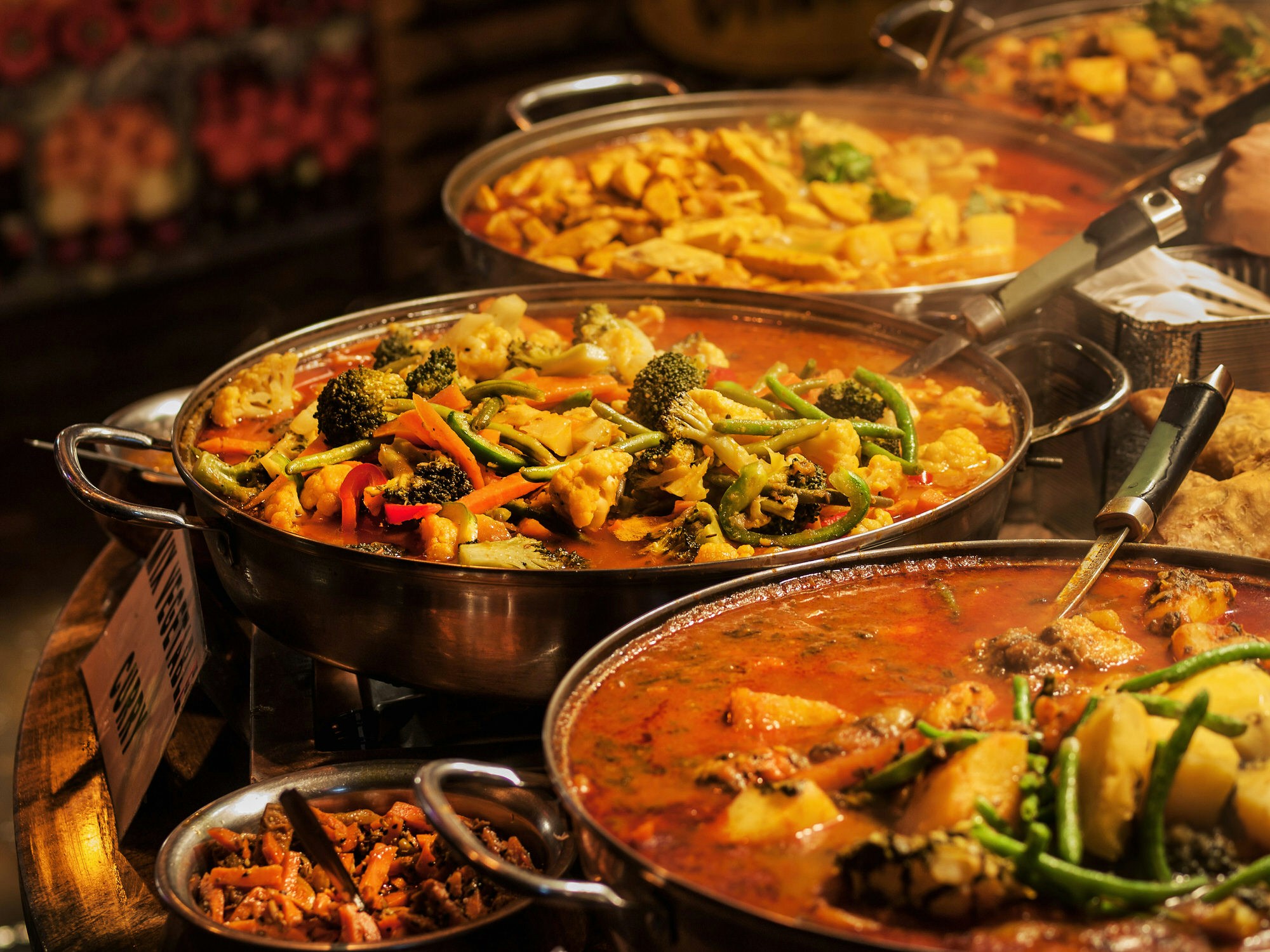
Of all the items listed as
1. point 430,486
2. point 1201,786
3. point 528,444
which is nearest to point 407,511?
point 430,486

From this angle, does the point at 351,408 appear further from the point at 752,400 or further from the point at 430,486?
the point at 752,400

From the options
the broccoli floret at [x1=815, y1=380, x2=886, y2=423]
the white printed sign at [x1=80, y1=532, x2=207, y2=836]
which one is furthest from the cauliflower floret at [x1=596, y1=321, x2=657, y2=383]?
the white printed sign at [x1=80, y1=532, x2=207, y2=836]

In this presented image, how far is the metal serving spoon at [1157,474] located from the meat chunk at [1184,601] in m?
0.11

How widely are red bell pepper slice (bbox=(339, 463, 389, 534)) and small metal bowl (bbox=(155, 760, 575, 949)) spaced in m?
0.52

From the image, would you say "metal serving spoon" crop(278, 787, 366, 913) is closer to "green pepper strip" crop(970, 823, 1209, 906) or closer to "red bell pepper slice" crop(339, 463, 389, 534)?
"red bell pepper slice" crop(339, 463, 389, 534)

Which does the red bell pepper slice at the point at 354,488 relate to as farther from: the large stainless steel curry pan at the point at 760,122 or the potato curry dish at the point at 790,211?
the large stainless steel curry pan at the point at 760,122

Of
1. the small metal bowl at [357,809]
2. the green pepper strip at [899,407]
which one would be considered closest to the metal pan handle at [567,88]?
the green pepper strip at [899,407]

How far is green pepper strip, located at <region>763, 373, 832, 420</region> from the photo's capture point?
250cm

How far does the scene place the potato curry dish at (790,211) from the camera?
142 inches

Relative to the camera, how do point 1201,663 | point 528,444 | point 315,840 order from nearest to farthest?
point 1201,663 → point 315,840 → point 528,444

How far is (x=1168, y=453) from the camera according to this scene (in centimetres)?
208

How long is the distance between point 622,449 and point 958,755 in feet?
3.56

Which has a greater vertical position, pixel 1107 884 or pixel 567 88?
pixel 567 88

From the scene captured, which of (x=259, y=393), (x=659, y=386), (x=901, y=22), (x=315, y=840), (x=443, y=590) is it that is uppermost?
(x=901, y=22)
